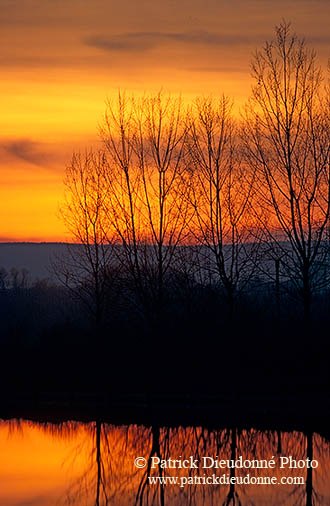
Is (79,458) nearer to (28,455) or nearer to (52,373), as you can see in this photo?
(28,455)

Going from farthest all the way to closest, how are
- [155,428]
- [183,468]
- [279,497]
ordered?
[155,428] → [183,468] → [279,497]

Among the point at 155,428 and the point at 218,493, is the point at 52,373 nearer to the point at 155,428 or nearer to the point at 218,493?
the point at 155,428

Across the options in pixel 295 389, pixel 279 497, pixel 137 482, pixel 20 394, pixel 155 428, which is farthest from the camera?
pixel 20 394

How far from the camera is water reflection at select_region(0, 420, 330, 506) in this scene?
1088cm

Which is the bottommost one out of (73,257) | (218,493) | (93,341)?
(218,493)

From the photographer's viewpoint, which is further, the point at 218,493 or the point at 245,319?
the point at 245,319

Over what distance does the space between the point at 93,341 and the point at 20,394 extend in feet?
9.91

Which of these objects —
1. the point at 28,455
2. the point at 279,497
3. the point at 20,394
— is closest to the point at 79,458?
the point at 28,455

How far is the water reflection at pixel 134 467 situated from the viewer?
10.9 meters

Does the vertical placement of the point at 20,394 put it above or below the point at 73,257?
below

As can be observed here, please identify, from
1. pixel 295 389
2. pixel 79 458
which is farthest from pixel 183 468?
pixel 295 389

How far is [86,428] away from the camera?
57.4 feet

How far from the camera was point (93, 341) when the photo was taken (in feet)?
82.2

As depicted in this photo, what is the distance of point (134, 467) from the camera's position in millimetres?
13102
